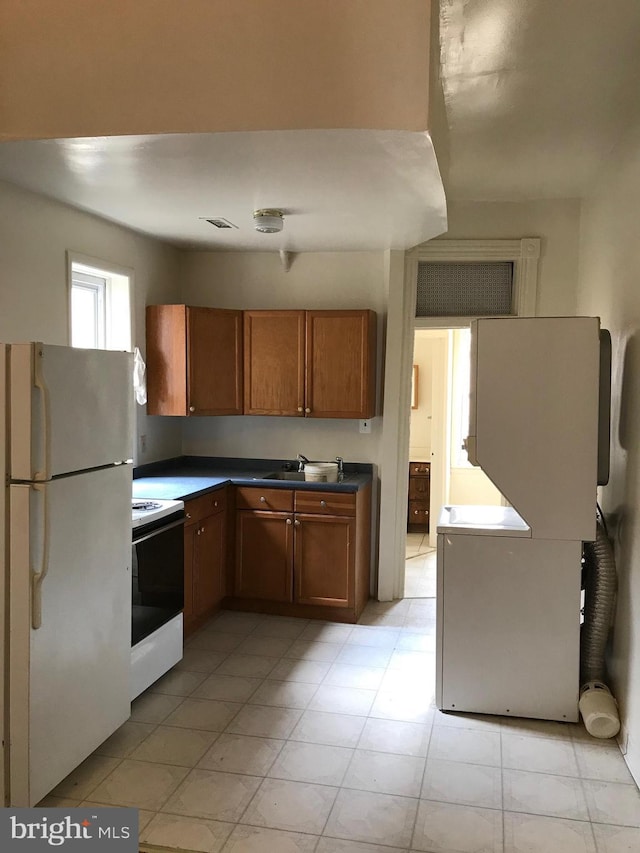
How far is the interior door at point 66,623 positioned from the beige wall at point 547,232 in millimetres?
2993

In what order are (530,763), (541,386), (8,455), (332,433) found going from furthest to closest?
(332,433)
(541,386)
(530,763)
(8,455)

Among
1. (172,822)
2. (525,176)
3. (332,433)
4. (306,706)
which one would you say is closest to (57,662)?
(172,822)

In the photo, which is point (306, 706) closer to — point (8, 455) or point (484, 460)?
point (484, 460)

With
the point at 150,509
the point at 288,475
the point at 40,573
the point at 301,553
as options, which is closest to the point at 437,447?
the point at 288,475

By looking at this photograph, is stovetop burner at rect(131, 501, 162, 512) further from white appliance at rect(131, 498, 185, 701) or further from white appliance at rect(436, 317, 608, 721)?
white appliance at rect(436, 317, 608, 721)

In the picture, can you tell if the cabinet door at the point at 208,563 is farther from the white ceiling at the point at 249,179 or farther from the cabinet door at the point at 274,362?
the white ceiling at the point at 249,179

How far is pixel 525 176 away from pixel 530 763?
311cm

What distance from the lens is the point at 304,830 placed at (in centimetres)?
237

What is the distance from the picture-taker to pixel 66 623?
8.17 ft

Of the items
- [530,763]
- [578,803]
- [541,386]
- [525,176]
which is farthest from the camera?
[525,176]

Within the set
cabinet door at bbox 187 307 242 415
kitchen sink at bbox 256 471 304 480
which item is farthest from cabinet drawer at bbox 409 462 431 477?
cabinet door at bbox 187 307 242 415

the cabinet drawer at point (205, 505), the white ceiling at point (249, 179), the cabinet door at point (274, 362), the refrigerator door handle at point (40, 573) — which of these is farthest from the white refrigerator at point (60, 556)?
the cabinet door at point (274, 362)

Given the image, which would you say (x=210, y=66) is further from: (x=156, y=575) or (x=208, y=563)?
(x=208, y=563)

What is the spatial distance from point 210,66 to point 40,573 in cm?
184
